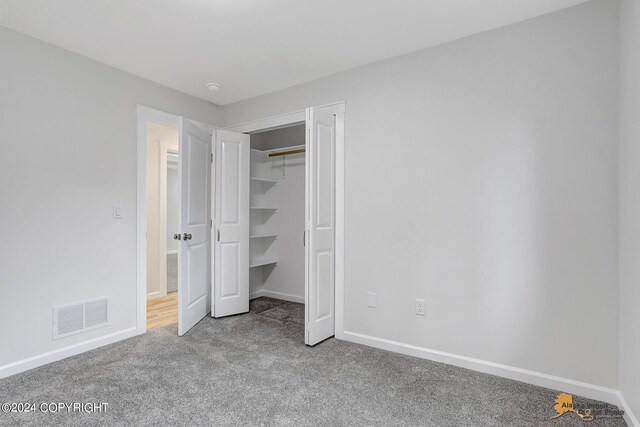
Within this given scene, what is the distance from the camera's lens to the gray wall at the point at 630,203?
71.3 inches

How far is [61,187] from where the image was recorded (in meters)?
2.77

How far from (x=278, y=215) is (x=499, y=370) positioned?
3.19 metres

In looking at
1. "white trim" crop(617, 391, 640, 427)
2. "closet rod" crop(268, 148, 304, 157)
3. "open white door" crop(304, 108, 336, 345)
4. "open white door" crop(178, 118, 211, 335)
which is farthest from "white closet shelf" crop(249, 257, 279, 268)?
"white trim" crop(617, 391, 640, 427)

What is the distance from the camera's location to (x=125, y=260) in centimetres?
323

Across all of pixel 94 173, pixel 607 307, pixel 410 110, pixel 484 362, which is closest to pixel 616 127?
pixel 607 307

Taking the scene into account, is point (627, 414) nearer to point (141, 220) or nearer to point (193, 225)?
point (193, 225)

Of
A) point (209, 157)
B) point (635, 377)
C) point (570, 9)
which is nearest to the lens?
A: point (635, 377)

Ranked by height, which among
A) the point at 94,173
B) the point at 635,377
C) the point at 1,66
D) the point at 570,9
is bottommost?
the point at 635,377

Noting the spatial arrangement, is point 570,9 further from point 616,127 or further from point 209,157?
point 209,157

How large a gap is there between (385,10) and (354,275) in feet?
6.91

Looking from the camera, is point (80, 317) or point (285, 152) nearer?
point (80, 317)

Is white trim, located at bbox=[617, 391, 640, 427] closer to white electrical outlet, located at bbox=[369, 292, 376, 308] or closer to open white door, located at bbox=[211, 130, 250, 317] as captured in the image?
white electrical outlet, located at bbox=[369, 292, 376, 308]

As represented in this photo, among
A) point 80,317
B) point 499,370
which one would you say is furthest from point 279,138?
point 499,370

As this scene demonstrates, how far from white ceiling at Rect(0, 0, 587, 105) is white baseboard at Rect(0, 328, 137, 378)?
2.43m
